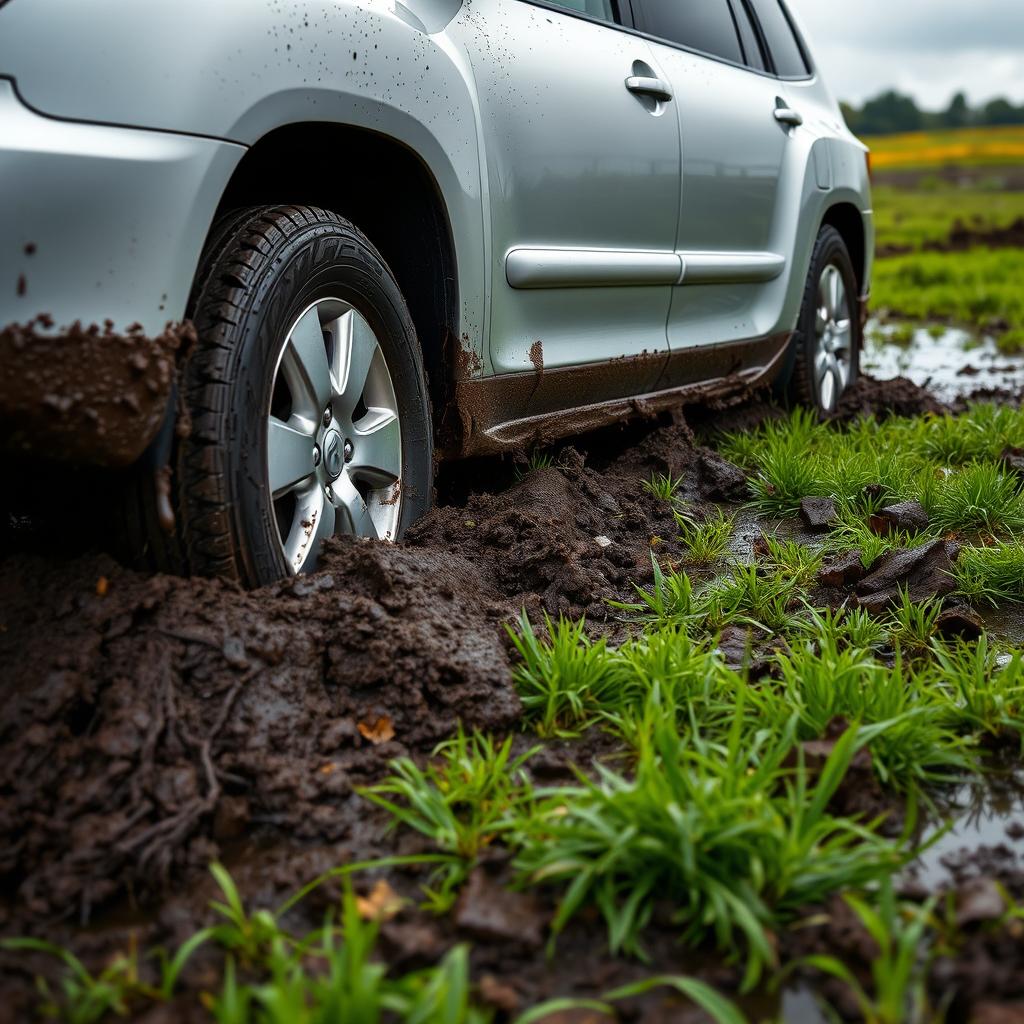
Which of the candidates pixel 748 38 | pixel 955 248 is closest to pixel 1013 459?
pixel 748 38

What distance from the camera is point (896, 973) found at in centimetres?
130

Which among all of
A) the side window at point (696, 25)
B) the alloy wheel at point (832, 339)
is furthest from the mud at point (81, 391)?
the alloy wheel at point (832, 339)

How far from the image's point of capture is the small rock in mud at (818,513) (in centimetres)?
335

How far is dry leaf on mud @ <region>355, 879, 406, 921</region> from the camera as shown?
152 centimetres

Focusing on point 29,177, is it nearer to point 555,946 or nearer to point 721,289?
point 555,946

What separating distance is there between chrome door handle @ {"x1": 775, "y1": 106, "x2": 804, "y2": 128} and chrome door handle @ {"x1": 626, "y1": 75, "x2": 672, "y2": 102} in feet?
3.31

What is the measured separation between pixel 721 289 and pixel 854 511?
1012 millimetres

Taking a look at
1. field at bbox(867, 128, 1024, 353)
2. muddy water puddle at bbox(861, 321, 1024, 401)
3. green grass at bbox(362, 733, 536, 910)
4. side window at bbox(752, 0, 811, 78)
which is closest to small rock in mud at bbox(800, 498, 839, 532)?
green grass at bbox(362, 733, 536, 910)

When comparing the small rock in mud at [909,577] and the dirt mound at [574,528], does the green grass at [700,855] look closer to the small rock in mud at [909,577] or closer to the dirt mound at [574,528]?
the dirt mound at [574,528]

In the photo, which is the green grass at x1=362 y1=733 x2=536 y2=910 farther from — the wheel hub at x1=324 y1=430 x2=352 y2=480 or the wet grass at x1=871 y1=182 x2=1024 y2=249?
the wet grass at x1=871 y1=182 x2=1024 y2=249

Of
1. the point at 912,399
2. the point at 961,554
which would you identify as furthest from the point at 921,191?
the point at 961,554

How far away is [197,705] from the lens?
1875mm

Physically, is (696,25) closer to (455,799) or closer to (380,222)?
(380,222)

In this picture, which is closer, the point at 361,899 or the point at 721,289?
the point at 361,899
